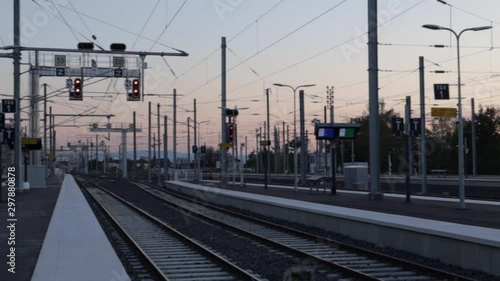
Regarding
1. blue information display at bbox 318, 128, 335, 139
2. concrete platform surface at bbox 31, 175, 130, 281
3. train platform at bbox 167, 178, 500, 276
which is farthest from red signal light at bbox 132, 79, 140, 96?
concrete platform surface at bbox 31, 175, 130, 281

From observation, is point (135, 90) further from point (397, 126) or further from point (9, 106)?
point (397, 126)

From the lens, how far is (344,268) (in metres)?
12.3

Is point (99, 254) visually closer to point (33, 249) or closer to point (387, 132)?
point (33, 249)

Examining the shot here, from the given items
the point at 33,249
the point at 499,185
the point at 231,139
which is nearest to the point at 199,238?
the point at 33,249

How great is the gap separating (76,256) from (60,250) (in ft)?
3.69

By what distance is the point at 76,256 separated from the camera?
44.2 feet

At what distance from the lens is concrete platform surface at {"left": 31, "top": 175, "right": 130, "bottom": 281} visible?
1124 cm

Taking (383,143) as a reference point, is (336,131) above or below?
below

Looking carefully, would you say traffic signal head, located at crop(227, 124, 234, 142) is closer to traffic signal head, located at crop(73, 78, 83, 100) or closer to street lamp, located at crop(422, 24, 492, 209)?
traffic signal head, located at crop(73, 78, 83, 100)

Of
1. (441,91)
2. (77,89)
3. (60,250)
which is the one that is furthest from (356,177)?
(60,250)

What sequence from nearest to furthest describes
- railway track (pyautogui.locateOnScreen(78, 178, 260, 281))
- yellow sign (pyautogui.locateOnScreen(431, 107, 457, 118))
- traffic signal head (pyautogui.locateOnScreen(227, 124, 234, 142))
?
railway track (pyautogui.locateOnScreen(78, 178, 260, 281)) < yellow sign (pyautogui.locateOnScreen(431, 107, 457, 118)) < traffic signal head (pyautogui.locateOnScreen(227, 124, 234, 142))

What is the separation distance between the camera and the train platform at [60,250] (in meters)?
11.4

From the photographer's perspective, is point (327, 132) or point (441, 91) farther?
point (327, 132)

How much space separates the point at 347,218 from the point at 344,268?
559cm
